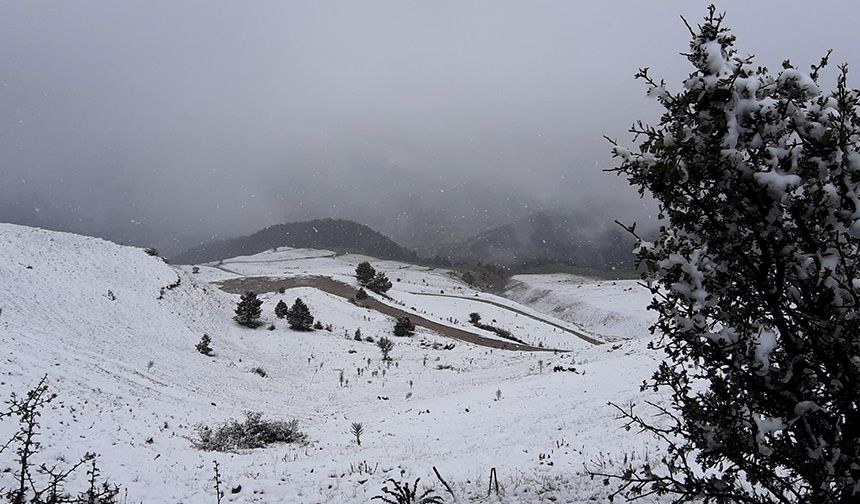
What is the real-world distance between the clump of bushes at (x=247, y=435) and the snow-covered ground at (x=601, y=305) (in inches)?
1379

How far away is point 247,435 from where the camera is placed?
12.4 metres

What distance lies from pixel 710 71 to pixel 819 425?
2561mm

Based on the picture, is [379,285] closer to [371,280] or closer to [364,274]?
[371,280]

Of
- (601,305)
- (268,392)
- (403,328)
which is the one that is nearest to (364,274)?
(403,328)

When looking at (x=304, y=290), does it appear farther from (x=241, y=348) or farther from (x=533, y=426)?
(x=533, y=426)

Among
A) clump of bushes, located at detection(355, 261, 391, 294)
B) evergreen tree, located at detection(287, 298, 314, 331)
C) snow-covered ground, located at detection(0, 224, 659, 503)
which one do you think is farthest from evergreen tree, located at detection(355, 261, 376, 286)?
evergreen tree, located at detection(287, 298, 314, 331)

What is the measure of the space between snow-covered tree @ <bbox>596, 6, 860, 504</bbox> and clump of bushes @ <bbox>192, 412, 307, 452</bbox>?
11.0 metres

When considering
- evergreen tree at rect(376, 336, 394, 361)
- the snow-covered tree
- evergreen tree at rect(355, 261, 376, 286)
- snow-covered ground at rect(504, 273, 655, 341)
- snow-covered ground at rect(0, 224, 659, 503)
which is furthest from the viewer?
snow-covered ground at rect(504, 273, 655, 341)

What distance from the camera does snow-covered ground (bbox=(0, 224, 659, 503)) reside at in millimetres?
8664

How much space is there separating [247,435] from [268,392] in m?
7.26

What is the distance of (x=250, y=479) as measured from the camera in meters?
8.73

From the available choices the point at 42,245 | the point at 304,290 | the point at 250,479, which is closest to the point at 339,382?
the point at 250,479

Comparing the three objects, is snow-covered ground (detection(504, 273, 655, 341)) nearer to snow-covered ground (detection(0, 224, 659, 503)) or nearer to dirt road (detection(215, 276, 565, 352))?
dirt road (detection(215, 276, 565, 352))

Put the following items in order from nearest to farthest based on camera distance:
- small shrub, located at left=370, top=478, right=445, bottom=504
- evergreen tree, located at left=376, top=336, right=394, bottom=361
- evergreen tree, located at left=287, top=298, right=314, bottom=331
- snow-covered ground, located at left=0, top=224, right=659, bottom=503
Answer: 1. small shrub, located at left=370, top=478, right=445, bottom=504
2. snow-covered ground, located at left=0, top=224, right=659, bottom=503
3. evergreen tree, located at left=376, top=336, right=394, bottom=361
4. evergreen tree, located at left=287, top=298, right=314, bottom=331
